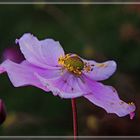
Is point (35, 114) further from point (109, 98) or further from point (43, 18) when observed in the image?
point (109, 98)

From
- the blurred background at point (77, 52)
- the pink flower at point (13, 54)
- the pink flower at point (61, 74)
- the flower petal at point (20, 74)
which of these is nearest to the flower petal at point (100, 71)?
the pink flower at point (61, 74)

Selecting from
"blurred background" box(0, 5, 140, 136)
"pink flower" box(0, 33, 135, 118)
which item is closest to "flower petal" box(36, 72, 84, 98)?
"pink flower" box(0, 33, 135, 118)

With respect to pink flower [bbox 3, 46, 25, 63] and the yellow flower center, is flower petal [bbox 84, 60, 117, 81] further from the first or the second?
pink flower [bbox 3, 46, 25, 63]

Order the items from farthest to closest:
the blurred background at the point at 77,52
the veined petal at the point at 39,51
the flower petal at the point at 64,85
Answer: the blurred background at the point at 77,52 → the veined petal at the point at 39,51 → the flower petal at the point at 64,85

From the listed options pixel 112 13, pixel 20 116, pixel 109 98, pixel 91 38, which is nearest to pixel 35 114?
pixel 20 116

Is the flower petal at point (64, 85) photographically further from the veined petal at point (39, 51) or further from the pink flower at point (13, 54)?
the pink flower at point (13, 54)

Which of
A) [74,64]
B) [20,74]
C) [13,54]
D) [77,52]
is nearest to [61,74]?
[74,64]
